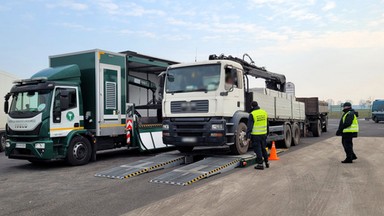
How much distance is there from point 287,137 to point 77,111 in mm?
8201

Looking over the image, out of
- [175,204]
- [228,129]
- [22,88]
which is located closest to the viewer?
[175,204]

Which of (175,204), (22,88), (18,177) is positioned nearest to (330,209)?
(175,204)

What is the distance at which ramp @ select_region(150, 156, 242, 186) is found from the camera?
734 cm

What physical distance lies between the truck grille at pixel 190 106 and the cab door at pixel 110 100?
2451mm

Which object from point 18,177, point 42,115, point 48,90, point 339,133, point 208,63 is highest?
point 208,63

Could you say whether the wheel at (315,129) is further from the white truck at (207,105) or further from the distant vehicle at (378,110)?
the distant vehicle at (378,110)

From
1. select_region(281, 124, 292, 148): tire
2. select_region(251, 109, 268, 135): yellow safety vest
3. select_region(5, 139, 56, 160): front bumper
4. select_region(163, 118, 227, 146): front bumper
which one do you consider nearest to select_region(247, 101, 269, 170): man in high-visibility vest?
select_region(251, 109, 268, 135): yellow safety vest

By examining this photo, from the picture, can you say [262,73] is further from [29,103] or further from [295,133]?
[29,103]

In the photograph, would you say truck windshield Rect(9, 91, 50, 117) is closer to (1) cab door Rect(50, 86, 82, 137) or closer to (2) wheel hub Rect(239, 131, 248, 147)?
(1) cab door Rect(50, 86, 82, 137)

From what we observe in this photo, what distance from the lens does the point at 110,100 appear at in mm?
10992

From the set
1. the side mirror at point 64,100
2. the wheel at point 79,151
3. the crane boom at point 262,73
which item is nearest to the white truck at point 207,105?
the crane boom at point 262,73

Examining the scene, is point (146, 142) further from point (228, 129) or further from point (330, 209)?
point (330, 209)

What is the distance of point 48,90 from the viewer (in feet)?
31.3

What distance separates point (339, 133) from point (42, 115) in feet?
27.6
